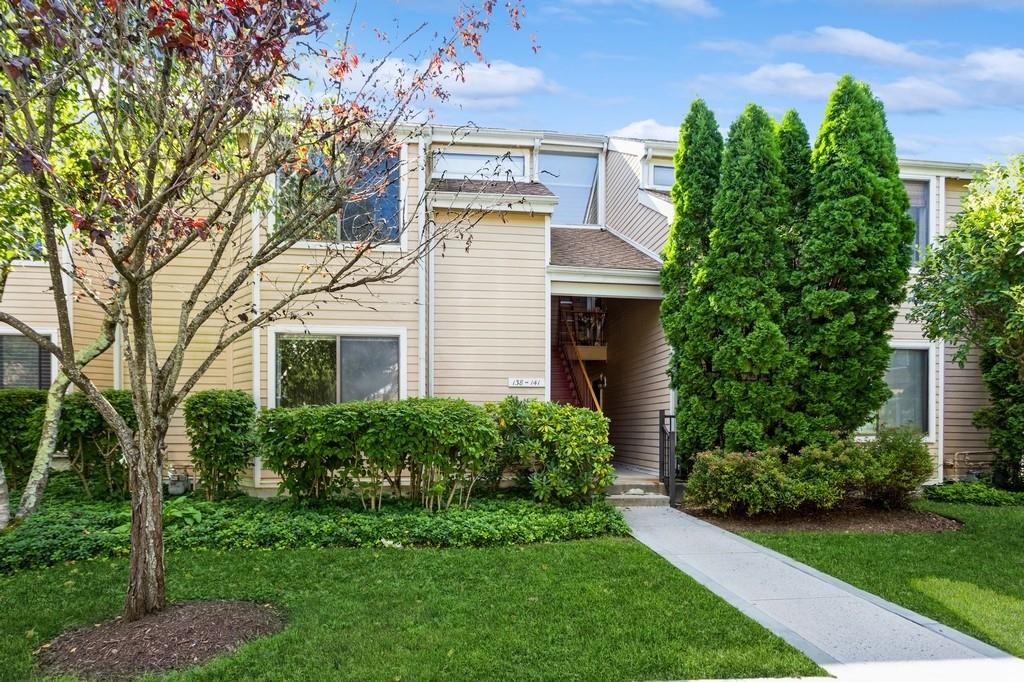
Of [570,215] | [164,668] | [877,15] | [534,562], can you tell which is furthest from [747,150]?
[164,668]

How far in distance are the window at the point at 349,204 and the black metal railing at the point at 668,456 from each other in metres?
4.54

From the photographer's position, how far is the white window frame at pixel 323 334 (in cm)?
904

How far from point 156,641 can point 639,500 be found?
629 centimetres

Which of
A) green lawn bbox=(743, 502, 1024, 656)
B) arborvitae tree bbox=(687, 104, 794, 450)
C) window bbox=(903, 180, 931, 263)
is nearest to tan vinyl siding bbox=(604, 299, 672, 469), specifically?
arborvitae tree bbox=(687, 104, 794, 450)

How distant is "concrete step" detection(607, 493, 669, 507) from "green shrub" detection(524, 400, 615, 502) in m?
0.86

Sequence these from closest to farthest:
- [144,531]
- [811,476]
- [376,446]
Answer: [144,531]
[376,446]
[811,476]

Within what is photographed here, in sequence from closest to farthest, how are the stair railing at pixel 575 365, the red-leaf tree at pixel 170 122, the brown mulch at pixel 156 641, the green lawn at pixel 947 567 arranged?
the red-leaf tree at pixel 170 122
the brown mulch at pixel 156 641
the green lawn at pixel 947 567
the stair railing at pixel 575 365

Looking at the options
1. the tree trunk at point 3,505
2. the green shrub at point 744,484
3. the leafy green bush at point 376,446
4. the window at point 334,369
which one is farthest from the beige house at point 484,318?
the tree trunk at point 3,505

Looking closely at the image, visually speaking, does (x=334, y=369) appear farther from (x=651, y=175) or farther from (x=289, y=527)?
(x=651, y=175)

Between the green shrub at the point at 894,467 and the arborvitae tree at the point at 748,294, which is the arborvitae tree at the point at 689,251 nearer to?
the arborvitae tree at the point at 748,294

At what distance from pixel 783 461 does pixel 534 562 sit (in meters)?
4.39

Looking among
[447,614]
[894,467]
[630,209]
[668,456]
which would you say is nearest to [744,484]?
[668,456]

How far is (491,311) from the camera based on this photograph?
32.4 feet

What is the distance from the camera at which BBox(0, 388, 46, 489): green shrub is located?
27.7 ft
